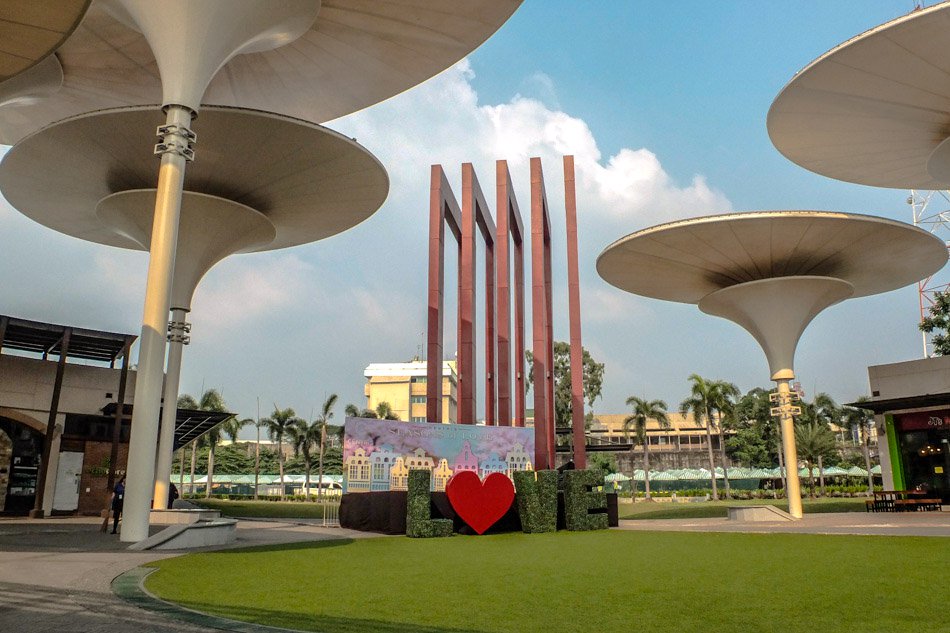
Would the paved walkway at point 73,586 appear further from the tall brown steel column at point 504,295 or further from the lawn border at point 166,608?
the tall brown steel column at point 504,295

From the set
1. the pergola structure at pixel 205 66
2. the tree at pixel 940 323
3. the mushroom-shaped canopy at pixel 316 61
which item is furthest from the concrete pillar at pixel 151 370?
the tree at pixel 940 323

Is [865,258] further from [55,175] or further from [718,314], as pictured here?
[55,175]

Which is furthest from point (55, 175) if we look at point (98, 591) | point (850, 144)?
point (850, 144)

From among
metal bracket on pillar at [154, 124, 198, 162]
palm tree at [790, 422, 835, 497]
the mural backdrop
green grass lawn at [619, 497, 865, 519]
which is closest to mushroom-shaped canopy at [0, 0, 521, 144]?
metal bracket on pillar at [154, 124, 198, 162]

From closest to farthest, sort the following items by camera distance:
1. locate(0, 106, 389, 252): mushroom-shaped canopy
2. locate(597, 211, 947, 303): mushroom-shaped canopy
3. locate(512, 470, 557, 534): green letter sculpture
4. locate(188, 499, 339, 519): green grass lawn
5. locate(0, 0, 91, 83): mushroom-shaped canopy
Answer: locate(0, 0, 91, 83): mushroom-shaped canopy, locate(0, 106, 389, 252): mushroom-shaped canopy, locate(512, 470, 557, 534): green letter sculpture, locate(597, 211, 947, 303): mushroom-shaped canopy, locate(188, 499, 339, 519): green grass lawn

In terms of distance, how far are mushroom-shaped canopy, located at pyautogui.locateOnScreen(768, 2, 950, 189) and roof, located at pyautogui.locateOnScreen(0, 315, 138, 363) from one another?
25982mm

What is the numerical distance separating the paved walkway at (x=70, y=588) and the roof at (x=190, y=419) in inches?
624

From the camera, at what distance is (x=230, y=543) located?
15.4 meters

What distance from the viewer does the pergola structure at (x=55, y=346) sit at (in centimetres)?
2650

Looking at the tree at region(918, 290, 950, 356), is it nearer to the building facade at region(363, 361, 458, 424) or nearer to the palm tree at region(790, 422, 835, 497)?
the palm tree at region(790, 422, 835, 497)

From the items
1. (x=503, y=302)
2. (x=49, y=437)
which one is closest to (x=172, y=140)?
(x=49, y=437)

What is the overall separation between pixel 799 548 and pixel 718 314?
15.5 metres

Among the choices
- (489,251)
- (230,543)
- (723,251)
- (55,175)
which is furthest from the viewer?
(489,251)

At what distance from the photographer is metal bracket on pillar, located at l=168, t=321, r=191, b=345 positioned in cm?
2141
